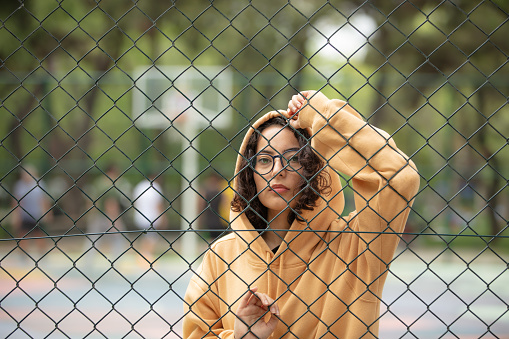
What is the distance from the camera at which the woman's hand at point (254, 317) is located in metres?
1.93

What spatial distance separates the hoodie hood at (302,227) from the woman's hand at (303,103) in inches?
1.9

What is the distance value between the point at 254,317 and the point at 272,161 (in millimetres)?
555

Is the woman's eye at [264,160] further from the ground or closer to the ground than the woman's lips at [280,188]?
further from the ground

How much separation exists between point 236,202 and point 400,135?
1253 centimetres

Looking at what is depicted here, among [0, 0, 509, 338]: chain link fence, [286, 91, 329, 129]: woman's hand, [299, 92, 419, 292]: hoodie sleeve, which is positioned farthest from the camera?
[0, 0, 509, 338]: chain link fence

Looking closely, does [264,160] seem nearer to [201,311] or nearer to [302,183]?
[302,183]

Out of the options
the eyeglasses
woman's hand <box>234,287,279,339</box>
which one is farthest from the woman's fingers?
the eyeglasses

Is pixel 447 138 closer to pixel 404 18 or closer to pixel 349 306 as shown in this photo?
pixel 404 18

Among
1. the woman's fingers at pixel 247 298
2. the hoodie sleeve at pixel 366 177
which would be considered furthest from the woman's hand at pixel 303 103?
the woman's fingers at pixel 247 298

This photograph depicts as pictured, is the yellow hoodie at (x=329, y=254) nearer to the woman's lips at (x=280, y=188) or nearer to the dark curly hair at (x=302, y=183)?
the dark curly hair at (x=302, y=183)

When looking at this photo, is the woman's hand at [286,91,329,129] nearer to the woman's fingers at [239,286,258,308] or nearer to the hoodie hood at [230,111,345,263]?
the hoodie hood at [230,111,345,263]

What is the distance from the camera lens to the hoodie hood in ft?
6.96

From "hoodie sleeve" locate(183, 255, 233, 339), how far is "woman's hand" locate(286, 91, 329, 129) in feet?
2.22

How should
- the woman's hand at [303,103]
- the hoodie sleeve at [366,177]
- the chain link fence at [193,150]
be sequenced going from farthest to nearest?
the chain link fence at [193,150] < the woman's hand at [303,103] < the hoodie sleeve at [366,177]
